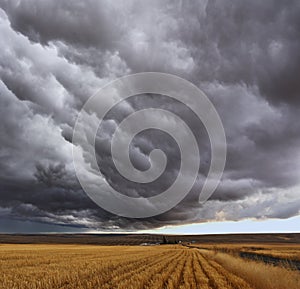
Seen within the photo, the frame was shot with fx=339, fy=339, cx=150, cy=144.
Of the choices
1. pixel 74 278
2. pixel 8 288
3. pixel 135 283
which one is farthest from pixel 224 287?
pixel 8 288

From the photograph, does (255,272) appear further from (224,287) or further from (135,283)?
(135,283)

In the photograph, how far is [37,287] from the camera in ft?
46.6

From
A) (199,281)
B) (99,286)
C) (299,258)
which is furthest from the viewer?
(299,258)

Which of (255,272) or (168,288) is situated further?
(255,272)

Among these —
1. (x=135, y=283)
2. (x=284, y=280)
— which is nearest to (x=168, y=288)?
(x=135, y=283)

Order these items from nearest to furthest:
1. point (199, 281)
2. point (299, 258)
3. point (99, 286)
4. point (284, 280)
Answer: point (284, 280) → point (99, 286) → point (199, 281) → point (299, 258)

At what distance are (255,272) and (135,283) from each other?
620 cm

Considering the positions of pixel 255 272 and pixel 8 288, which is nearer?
pixel 8 288

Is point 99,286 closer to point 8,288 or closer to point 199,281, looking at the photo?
point 8,288

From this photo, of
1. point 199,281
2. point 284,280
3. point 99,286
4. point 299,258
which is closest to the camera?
point 284,280

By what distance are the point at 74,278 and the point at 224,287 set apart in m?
7.51

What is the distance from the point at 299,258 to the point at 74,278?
37994 millimetres

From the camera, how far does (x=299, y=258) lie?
45.5 metres

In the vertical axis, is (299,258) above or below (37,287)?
above
